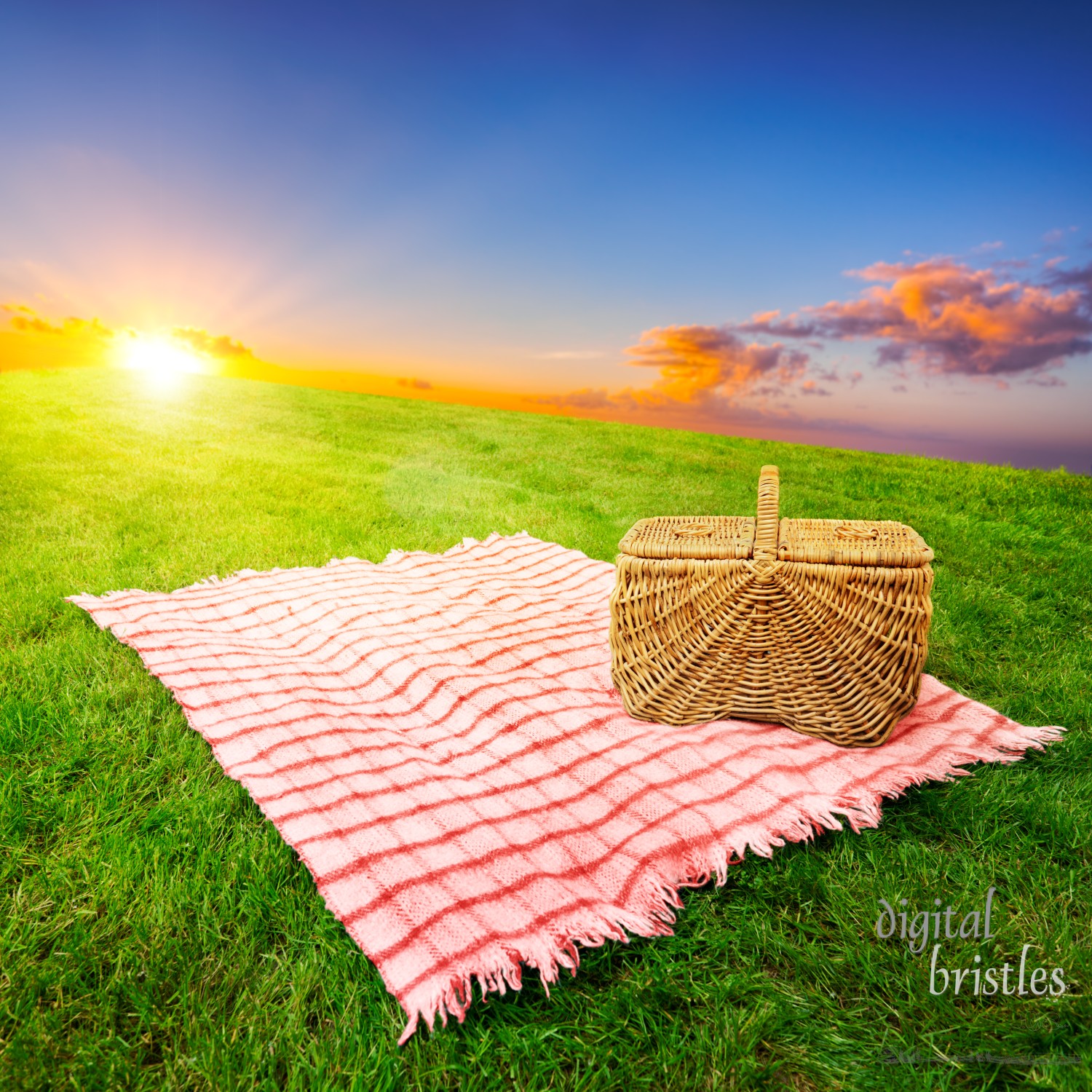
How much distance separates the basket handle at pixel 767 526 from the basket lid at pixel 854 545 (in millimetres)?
34

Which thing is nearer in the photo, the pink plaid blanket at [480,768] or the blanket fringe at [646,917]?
the blanket fringe at [646,917]

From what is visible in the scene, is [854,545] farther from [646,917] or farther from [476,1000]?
[476,1000]

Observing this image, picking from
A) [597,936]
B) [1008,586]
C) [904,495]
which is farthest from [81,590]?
[904,495]

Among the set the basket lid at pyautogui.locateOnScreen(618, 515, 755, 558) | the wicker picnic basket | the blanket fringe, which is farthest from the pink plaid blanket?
the basket lid at pyautogui.locateOnScreen(618, 515, 755, 558)

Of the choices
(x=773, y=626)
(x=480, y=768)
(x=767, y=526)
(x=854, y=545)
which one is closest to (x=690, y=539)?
(x=767, y=526)

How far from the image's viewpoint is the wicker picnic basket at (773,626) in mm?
2422

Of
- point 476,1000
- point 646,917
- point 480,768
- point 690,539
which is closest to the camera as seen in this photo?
point 476,1000

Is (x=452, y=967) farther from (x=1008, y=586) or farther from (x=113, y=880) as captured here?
(x=1008, y=586)

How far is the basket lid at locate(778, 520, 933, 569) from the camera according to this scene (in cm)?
238

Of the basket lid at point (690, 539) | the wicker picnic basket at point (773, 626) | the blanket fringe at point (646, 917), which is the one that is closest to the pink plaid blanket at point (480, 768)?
the blanket fringe at point (646, 917)

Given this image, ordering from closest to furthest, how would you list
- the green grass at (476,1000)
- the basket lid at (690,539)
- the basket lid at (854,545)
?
the green grass at (476,1000) → the basket lid at (854,545) → the basket lid at (690,539)

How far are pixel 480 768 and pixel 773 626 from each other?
1.13 m

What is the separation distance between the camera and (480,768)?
240cm

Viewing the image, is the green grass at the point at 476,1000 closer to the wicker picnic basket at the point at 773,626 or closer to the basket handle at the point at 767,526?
the wicker picnic basket at the point at 773,626
